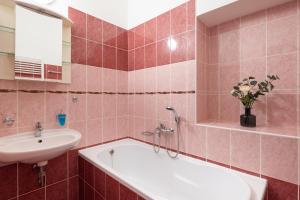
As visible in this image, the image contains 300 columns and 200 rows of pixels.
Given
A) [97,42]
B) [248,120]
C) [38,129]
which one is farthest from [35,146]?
[248,120]

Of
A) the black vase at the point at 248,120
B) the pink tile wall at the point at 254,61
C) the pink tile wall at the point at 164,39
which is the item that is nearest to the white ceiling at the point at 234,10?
the pink tile wall at the point at 254,61

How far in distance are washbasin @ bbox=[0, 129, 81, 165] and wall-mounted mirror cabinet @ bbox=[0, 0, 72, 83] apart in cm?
49

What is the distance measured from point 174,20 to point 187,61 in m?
0.49

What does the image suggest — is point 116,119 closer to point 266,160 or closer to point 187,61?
point 187,61

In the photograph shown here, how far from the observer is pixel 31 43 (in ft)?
4.29

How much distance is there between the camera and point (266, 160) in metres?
1.09

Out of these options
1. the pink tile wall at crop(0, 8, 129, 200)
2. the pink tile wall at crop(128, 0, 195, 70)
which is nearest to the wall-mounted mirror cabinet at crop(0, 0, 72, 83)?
the pink tile wall at crop(0, 8, 129, 200)

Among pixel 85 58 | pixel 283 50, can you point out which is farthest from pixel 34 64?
pixel 283 50

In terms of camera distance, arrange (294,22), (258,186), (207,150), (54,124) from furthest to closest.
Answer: (54,124) < (207,150) < (294,22) < (258,186)

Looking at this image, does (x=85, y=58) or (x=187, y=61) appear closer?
(x=187, y=61)

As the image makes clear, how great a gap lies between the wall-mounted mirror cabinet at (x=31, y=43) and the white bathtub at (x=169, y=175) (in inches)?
35.0

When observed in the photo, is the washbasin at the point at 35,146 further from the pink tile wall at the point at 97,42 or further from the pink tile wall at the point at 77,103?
the pink tile wall at the point at 97,42

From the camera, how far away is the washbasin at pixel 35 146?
99cm

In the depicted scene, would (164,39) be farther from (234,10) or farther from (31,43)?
(31,43)
